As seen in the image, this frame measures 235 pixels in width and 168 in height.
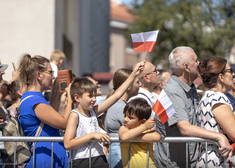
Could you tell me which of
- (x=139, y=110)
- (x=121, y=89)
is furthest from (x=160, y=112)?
(x=121, y=89)

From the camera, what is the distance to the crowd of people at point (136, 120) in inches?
125

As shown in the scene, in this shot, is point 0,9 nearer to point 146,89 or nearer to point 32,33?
point 32,33

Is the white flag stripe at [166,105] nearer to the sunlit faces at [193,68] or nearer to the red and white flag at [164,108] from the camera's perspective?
the red and white flag at [164,108]

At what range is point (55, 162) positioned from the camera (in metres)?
3.44

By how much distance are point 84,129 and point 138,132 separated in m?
0.56

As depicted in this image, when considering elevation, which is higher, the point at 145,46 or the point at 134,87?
the point at 145,46

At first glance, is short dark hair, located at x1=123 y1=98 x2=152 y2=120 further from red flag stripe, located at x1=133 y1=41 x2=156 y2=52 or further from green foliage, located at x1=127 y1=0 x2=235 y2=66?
green foliage, located at x1=127 y1=0 x2=235 y2=66

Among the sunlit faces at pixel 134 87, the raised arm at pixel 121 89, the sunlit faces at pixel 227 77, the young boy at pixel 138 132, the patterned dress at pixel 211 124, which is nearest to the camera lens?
the young boy at pixel 138 132

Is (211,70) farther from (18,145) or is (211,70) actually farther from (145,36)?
(18,145)

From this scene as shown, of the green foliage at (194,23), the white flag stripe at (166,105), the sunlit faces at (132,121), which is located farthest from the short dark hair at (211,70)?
the green foliage at (194,23)

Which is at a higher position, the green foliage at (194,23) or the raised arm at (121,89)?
the green foliage at (194,23)

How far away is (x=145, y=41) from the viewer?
3.53m

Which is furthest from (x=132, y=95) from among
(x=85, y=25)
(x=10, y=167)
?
(x=85, y=25)

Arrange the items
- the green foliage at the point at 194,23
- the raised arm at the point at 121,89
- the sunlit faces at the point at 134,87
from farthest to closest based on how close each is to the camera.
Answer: the green foliage at the point at 194,23 < the sunlit faces at the point at 134,87 < the raised arm at the point at 121,89
